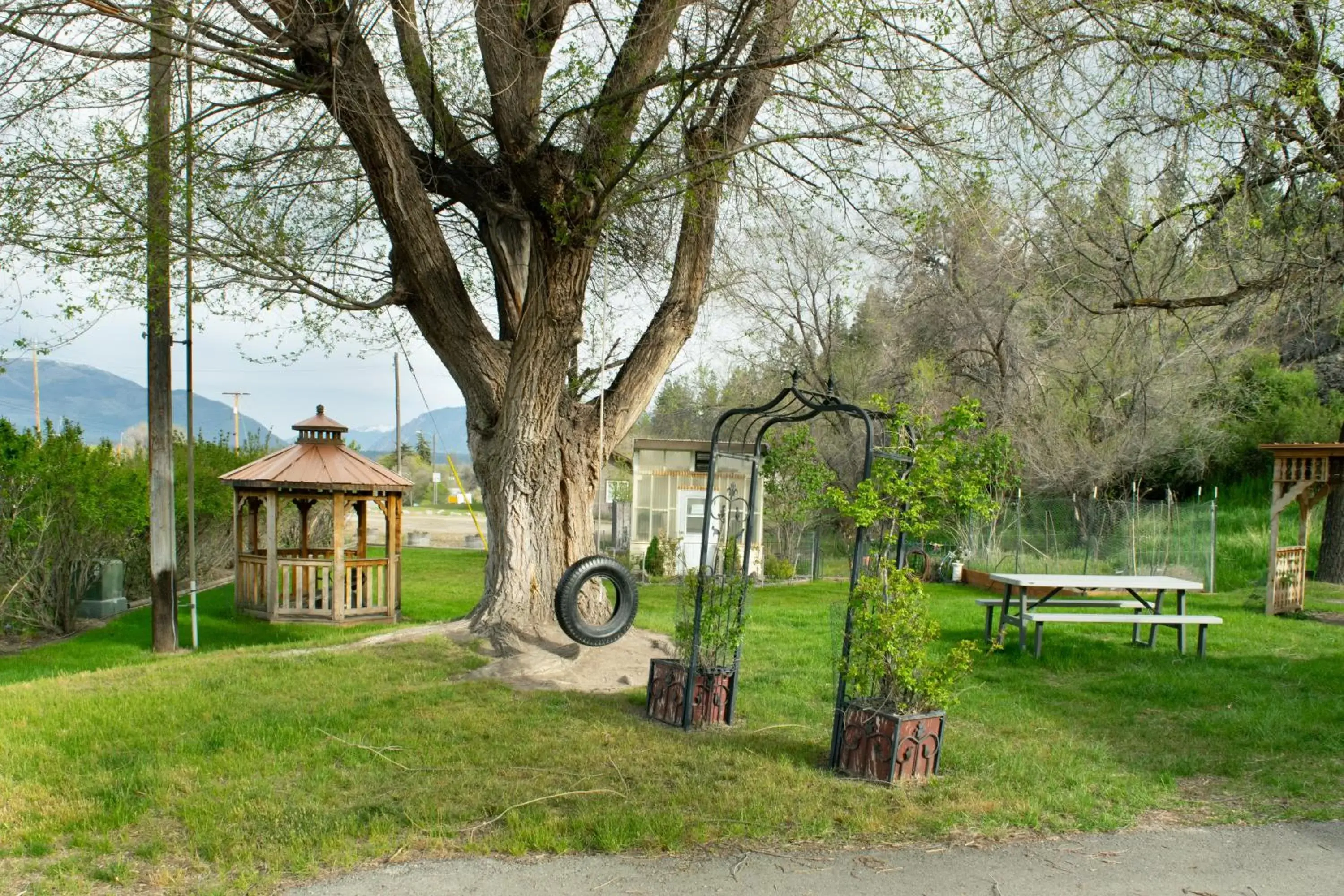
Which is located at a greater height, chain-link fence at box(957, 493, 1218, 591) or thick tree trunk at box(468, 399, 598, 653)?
thick tree trunk at box(468, 399, 598, 653)

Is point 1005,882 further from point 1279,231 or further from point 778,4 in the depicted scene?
point 1279,231

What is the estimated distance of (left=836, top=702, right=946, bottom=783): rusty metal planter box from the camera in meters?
5.29

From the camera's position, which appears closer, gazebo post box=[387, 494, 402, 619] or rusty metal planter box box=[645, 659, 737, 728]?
rusty metal planter box box=[645, 659, 737, 728]

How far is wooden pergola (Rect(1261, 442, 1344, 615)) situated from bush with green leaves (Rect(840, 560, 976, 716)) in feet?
29.5

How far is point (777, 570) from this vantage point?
18.9 meters

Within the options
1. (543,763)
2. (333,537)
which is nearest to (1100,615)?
(543,763)

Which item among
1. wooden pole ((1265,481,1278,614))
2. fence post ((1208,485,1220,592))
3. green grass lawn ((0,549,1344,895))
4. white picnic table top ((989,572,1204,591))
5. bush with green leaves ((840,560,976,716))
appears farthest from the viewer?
fence post ((1208,485,1220,592))

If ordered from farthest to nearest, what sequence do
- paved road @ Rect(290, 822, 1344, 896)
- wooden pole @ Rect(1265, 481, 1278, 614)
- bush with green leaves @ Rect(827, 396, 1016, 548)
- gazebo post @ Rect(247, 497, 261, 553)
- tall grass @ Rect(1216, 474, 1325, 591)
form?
1. tall grass @ Rect(1216, 474, 1325, 591)
2. gazebo post @ Rect(247, 497, 261, 553)
3. wooden pole @ Rect(1265, 481, 1278, 614)
4. bush with green leaves @ Rect(827, 396, 1016, 548)
5. paved road @ Rect(290, 822, 1344, 896)

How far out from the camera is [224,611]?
46.0 feet

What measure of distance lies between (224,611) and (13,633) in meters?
2.44

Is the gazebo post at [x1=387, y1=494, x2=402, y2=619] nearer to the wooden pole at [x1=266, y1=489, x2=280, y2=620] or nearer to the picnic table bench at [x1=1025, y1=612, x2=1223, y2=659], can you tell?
the wooden pole at [x1=266, y1=489, x2=280, y2=620]

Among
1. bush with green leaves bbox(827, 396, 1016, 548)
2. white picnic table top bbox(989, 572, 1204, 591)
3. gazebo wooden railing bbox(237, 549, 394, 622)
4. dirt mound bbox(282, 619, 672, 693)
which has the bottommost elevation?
gazebo wooden railing bbox(237, 549, 394, 622)

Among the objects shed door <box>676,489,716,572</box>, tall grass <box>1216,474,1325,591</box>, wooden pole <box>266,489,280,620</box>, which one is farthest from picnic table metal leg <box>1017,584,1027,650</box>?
shed door <box>676,489,716,572</box>

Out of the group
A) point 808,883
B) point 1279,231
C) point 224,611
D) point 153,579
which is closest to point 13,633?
point 224,611
